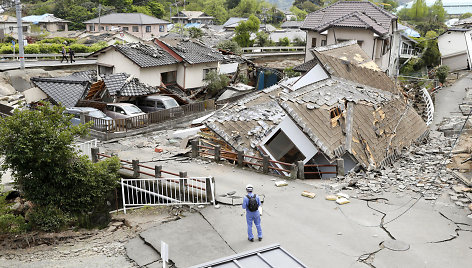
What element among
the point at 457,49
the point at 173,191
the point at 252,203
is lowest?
the point at 173,191

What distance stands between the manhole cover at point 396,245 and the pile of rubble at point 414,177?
321 centimetres

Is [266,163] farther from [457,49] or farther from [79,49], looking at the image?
[457,49]

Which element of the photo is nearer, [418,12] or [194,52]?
[194,52]

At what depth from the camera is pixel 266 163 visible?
639 inches

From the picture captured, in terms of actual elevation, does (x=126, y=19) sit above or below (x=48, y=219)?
above

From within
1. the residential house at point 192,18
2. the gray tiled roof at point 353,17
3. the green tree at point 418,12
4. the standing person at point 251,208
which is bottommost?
the standing person at point 251,208

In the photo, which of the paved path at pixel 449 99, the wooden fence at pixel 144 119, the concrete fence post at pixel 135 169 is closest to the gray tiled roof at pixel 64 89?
the wooden fence at pixel 144 119

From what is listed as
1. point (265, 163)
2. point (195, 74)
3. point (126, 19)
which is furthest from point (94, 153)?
point (126, 19)

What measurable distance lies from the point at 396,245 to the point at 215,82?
2372 cm

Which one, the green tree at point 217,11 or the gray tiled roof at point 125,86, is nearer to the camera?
the gray tiled roof at point 125,86

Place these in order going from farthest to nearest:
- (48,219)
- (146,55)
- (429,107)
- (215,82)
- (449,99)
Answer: (215,82) < (449,99) < (146,55) < (429,107) < (48,219)

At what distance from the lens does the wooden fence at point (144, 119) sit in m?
22.6

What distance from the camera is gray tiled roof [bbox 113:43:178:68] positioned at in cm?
2944

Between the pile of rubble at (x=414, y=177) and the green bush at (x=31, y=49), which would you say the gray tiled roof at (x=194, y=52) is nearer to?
the green bush at (x=31, y=49)
